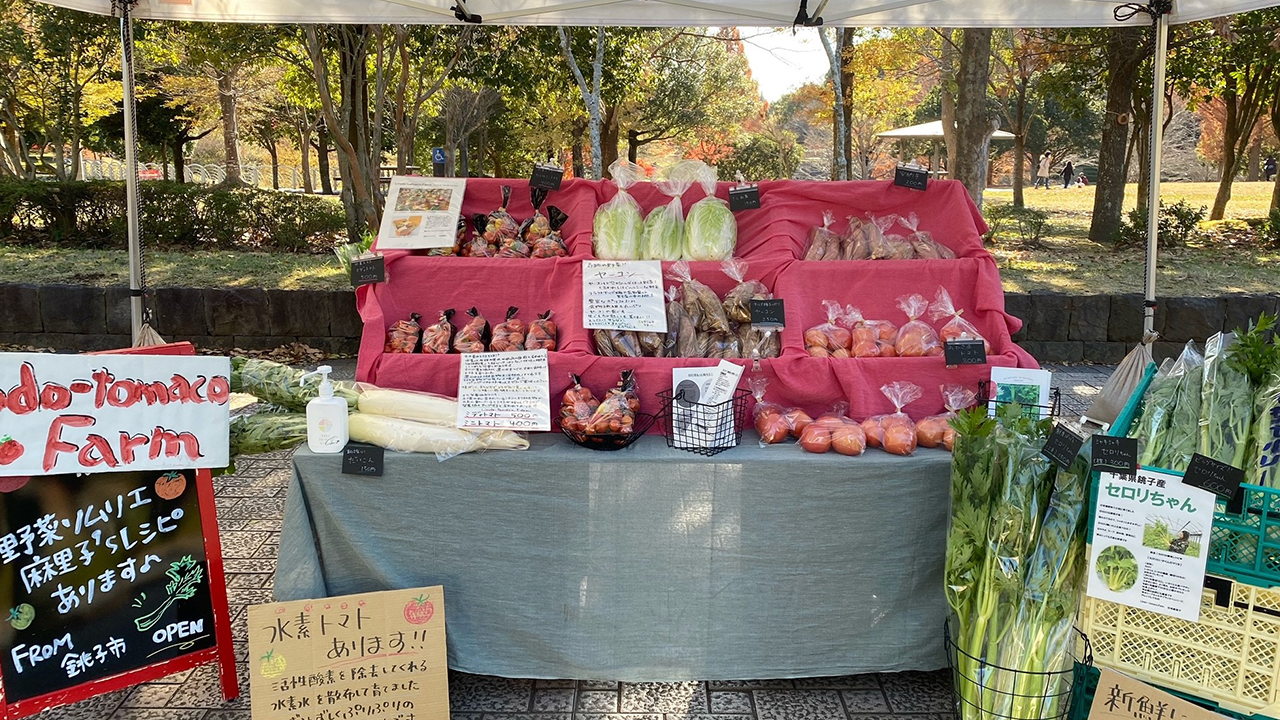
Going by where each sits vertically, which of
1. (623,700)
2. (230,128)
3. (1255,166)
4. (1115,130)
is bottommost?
(623,700)

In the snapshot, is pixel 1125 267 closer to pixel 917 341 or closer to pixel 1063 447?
pixel 917 341

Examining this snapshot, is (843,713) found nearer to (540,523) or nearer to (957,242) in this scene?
(540,523)

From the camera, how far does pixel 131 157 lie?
12.0 feet

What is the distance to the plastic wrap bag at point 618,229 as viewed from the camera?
3.13 m

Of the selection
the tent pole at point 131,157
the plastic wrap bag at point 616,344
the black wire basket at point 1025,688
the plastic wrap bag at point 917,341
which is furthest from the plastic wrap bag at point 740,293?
the tent pole at point 131,157

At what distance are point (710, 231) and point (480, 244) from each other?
0.90 m

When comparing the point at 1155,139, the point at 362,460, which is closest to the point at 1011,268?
the point at 1155,139

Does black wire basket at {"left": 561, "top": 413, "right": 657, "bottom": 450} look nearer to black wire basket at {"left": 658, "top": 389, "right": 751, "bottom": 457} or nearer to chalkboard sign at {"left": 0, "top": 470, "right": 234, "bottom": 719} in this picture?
black wire basket at {"left": 658, "top": 389, "right": 751, "bottom": 457}

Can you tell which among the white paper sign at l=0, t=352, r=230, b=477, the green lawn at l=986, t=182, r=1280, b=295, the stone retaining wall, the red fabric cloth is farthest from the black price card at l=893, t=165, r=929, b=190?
the green lawn at l=986, t=182, r=1280, b=295

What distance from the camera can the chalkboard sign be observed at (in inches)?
88.0

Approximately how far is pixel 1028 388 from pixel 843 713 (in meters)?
1.24

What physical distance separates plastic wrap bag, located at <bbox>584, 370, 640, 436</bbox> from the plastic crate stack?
4.30ft

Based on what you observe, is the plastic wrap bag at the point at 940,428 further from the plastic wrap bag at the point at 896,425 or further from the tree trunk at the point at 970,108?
the tree trunk at the point at 970,108

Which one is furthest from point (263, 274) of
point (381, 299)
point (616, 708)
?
point (616, 708)
